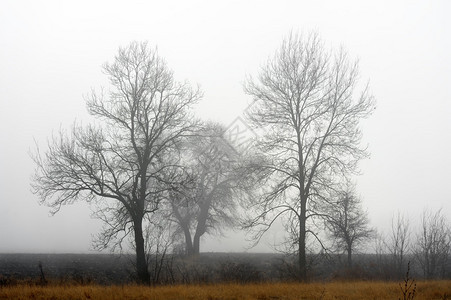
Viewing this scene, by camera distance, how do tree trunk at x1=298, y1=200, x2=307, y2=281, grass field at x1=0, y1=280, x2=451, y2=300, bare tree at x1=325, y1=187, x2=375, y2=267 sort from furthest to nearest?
bare tree at x1=325, y1=187, x2=375, y2=267 → tree trunk at x1=298, y1=200, x2=307, y2=281 → grass field at x1=0, y1=280, x2=451, y2=300

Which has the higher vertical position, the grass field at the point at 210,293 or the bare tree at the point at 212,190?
the bare tree at the point at 212,190

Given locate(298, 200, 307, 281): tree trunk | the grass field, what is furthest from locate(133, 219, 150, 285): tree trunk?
locate(298, 200, 307, 281): tree trunk

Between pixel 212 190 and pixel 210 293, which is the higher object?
pixel 212 190

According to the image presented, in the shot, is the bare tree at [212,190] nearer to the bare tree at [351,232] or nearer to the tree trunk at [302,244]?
the bare tree at [351,232]

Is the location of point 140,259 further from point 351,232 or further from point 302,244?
point 351,232

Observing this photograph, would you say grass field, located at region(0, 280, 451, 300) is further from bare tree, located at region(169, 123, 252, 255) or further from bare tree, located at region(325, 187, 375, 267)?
bare tree, located at region(169, 123, 252, 255)

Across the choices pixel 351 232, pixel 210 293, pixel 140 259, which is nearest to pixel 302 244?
pixel 210 293

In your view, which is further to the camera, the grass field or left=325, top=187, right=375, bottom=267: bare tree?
left=325, top=187, right=375, bottom=267: bare tree

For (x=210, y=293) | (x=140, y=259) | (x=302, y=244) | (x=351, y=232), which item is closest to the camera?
(x=210, y=293)

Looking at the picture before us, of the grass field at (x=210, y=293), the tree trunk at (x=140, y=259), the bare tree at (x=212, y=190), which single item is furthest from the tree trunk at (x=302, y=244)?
the bare tree at (x=212, y=190)

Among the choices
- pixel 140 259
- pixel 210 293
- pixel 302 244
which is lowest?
pixel 210 293

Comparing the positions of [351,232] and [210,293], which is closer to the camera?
[210,293]

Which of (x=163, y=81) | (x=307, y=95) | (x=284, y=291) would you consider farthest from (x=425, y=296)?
(x=163, y=81)

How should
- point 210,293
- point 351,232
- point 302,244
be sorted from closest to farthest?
point 210,293 → point 302,244 → point 351,232
